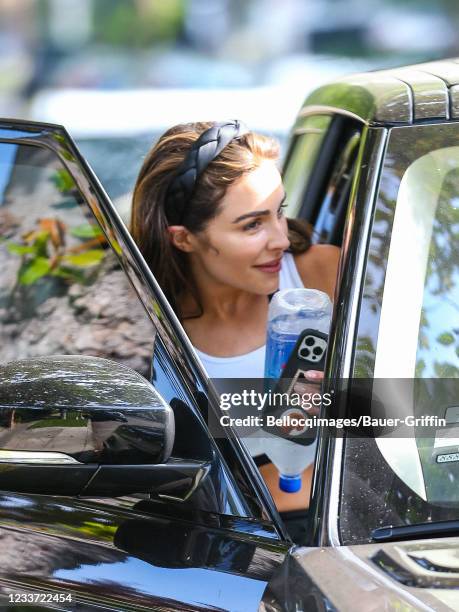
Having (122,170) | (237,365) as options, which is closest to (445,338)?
(237,365)

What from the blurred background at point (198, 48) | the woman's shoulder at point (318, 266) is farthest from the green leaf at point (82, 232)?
the blurred background at point (198, 48)

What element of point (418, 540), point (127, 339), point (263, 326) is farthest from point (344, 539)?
point (263, 326)

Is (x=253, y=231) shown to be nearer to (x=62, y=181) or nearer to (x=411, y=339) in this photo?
(x=62, y=181)

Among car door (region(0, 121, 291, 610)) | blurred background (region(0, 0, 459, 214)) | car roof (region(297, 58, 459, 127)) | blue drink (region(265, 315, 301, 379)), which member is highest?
blurred background (region(0, 0, 459, 214))

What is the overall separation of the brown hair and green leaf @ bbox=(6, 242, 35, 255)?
0.33m

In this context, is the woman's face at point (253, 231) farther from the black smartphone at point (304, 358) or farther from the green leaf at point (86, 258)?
the black smartphone at point (304, 358)

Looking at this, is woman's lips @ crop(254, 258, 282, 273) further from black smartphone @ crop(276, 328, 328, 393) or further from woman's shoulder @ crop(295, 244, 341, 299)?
black smartphone @ crop(276, 328, 328, 393)

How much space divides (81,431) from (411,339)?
Answer: 20.2 inches

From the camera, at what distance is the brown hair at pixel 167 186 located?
2320 mm

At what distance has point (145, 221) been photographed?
242 centimetres

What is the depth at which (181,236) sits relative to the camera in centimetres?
243

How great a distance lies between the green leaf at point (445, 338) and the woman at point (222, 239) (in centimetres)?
69

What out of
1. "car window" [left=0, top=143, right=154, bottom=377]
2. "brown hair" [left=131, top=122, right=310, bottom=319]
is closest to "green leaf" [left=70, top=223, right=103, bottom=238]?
"car window" [left=0, top=143, right=154, bottom=377]

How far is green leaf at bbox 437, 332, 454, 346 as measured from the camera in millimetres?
1617
